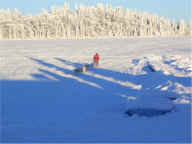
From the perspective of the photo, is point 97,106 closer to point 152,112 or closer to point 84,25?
point 152,112

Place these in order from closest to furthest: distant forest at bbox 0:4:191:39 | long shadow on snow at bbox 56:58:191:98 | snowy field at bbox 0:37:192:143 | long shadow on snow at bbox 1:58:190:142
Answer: snowy field at bbox 0:37:192:143 < long shadow on snow at bbox 1:58:190:142 < long shadow on snow at bbox 56:58:191:98 < distant forest at bbox 0:4:191:39

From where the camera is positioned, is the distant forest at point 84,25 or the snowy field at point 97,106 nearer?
the snowy field at point 97,106

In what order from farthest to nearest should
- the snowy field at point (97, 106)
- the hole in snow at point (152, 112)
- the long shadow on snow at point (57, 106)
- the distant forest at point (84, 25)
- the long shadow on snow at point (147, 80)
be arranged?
the distant forest at point (84, 25), the long shadow on snow at point (147, 80), the hole in snow at point (152, 112), the long shadow on snow at point (57, 106), the snowy field at point (97, 106)

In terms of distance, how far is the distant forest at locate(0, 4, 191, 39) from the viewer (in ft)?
259

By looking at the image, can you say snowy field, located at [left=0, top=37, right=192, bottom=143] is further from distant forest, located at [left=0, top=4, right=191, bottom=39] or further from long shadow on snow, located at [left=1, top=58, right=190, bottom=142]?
distant forest, located at [left=0, top=4, right=191, bottom=39]

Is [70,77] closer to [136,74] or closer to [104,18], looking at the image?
[136,74]

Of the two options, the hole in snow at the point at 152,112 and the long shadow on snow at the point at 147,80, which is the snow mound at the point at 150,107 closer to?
the hole in snow at the point at 152,112

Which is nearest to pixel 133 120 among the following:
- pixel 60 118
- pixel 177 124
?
pixel 177 124

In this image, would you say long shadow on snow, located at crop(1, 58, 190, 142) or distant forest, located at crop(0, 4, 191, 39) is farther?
distant forest, located at crop(0, 4, 191, 39)

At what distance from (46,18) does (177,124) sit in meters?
78.2

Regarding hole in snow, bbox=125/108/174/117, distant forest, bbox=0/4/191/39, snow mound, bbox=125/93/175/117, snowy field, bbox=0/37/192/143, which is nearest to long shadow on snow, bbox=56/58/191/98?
snowy field, bbox=0/37/192/143

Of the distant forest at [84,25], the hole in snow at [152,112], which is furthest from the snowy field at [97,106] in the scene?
the distant forest at [84,25]

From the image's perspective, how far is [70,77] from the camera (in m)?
15.4

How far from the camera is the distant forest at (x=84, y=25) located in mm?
78938
